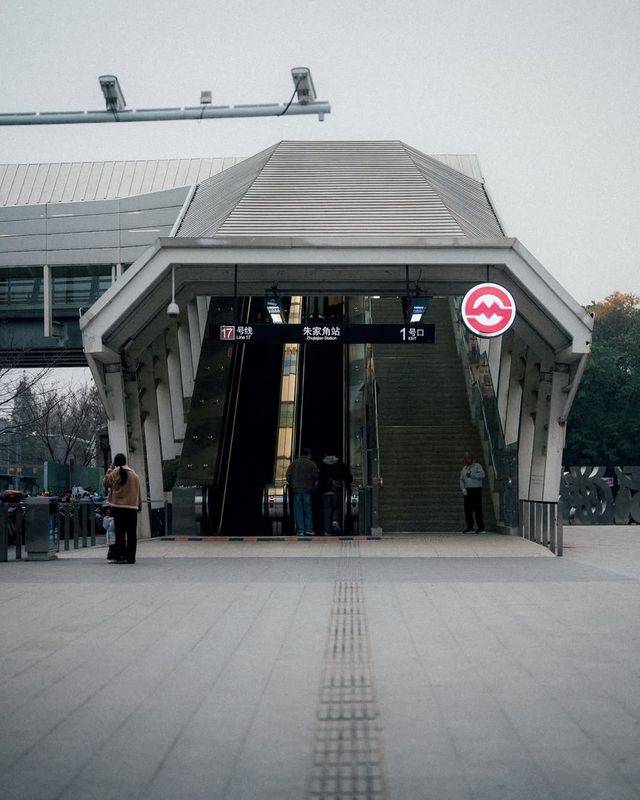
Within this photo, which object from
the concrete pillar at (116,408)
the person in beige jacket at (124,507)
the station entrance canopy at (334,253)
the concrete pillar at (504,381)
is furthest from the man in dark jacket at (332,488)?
the person in beige jacket at (124,507)

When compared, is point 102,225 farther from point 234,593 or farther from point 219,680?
point 219,680

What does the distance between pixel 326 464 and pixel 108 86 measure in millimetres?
8560

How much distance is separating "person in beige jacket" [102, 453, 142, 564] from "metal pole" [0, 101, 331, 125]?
9392mm

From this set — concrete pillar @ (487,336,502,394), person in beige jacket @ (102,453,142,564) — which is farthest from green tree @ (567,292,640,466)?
person in beige jacket @ (102,453,142,564)

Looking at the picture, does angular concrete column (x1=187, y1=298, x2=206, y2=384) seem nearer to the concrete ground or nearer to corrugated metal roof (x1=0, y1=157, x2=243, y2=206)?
corrugated metal roof (x1=0, y1=157, x2=243, y2=206)

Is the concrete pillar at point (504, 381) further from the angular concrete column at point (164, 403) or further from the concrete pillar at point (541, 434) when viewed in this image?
the angular concrete column at point (164, 403)

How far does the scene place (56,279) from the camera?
41000mm

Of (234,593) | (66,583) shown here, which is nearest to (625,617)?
(234,593)

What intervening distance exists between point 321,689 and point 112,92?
1866 centimetres

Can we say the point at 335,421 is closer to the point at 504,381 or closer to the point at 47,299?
the point at 504,381

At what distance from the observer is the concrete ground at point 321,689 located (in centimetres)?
468

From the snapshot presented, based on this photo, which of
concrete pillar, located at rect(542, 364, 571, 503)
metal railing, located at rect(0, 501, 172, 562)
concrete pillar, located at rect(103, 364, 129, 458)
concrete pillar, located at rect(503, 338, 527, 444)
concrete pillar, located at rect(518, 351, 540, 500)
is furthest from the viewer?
concrete pillar, located at rect(503, 338, 527, 444)

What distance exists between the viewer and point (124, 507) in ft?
53.8

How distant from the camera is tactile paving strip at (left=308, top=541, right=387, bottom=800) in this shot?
179 inches
